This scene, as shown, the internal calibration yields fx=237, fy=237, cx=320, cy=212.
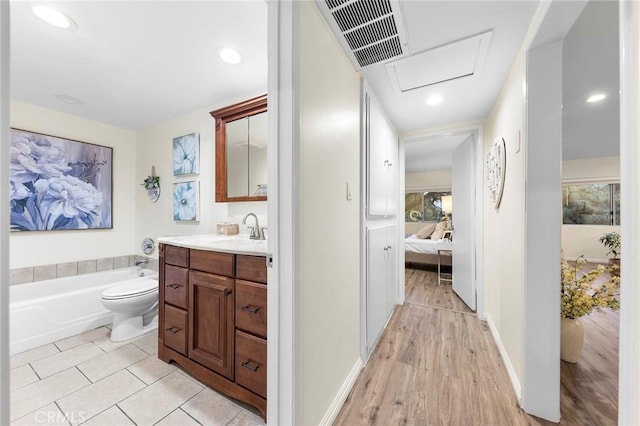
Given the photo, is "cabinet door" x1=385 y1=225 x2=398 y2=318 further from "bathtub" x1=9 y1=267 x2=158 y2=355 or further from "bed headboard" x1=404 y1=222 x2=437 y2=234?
"bed headboard" x1=404 y1=222 x2=437 y2=234

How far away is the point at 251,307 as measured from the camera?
1279 millimetres

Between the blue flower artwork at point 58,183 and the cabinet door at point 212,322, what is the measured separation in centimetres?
209

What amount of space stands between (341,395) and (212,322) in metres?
0.89

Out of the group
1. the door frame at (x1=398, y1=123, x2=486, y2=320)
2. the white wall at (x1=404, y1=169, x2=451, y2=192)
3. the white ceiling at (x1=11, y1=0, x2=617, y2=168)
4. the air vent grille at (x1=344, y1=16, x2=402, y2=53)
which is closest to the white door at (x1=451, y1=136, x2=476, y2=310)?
the door frame at (x1=398, y1=123, x2=486, y2=320)

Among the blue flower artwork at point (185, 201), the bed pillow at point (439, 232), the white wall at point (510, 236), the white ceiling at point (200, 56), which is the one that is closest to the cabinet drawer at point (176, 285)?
the blue flower artwork at point (185, 201)

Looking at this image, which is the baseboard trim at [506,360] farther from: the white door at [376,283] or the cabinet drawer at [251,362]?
the cabinet drawer at [251,362]

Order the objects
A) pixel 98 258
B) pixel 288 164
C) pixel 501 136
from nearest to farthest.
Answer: pixel 288 164
pixel 501 136
pixel 98 258

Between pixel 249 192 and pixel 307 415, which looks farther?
pixel 249 192

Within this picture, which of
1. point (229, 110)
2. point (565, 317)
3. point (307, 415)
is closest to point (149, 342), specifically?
point (307, 415)

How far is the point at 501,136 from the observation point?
1.86m

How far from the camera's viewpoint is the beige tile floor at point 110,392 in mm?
1319

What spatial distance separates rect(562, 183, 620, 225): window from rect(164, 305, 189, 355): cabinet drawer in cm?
736

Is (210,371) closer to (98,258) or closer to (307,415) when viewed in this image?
(307,415)

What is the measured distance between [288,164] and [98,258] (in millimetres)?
3101
